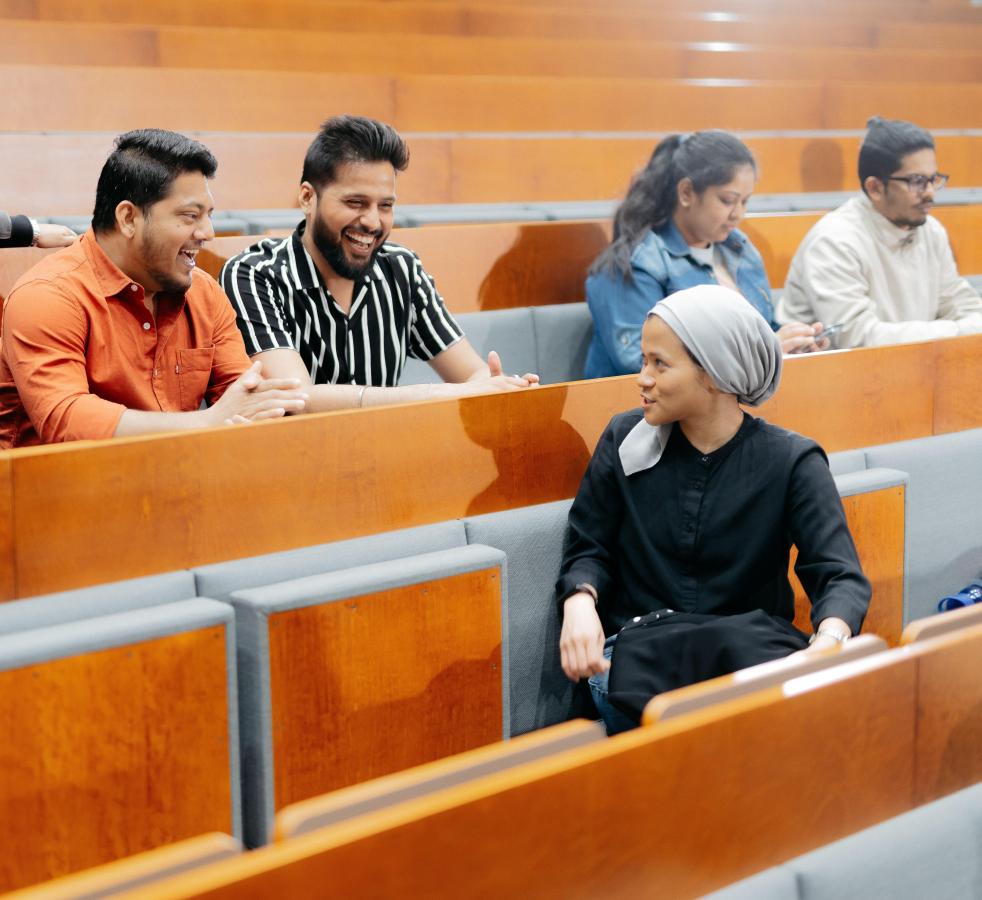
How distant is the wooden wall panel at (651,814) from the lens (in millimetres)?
240

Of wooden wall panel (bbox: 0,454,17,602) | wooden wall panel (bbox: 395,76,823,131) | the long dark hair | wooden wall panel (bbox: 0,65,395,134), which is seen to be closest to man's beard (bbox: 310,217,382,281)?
the long dark hair

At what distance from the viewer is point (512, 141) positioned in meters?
1.27

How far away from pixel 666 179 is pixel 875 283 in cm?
19

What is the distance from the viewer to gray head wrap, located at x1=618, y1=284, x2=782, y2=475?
1.73 ft

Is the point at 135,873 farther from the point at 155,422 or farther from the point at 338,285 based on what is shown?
the point at 338,285

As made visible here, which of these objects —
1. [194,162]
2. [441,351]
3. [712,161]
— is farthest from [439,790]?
[712,161]

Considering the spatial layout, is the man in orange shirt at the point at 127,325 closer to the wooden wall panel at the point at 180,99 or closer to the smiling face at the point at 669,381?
the smiling face at the point at 669,381

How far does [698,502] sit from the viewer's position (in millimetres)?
540

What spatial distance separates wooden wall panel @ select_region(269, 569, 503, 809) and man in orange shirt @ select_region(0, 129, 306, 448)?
12 cm

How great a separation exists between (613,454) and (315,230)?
258mm

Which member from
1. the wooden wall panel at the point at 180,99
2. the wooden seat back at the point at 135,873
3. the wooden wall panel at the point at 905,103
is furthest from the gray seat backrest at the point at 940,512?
the wooden wall panel at the point at 905,103

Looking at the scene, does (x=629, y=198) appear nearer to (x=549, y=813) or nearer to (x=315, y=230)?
(x=315, y=230)

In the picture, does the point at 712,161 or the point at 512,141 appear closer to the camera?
the point at 712,161

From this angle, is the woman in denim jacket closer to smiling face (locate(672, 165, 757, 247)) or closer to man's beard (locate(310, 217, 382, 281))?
smiling face (locate(672, 165, 757, 247))
